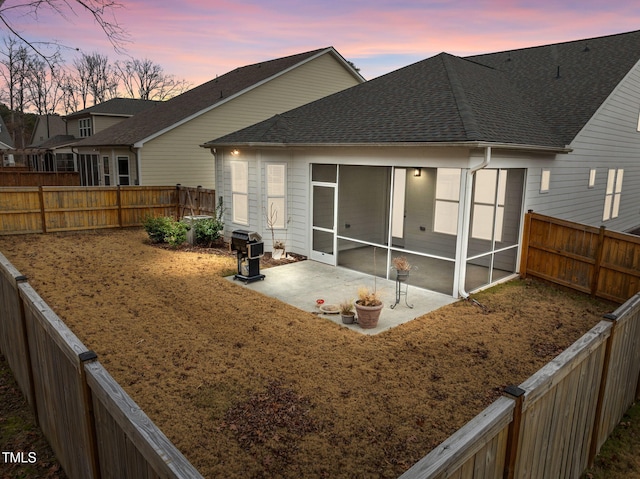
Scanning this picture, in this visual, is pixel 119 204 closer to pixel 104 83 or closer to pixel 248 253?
pixel 248 253

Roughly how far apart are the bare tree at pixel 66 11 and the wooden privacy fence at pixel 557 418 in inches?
488

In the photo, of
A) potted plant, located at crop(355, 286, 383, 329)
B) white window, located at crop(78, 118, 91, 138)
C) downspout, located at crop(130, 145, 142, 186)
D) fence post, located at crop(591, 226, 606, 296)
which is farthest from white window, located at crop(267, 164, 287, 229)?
white window, located at crop(78, 118, 91, 138)

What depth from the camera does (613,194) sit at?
1543cm

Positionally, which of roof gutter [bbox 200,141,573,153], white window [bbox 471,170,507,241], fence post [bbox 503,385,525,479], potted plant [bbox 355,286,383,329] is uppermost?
roof gutter [bbox 200,141,573,153]

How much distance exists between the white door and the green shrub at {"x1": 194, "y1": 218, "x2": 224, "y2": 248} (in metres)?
3.41

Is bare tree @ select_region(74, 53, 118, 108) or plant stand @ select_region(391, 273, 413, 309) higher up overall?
bare tree @ select_region(74, 53, 118, 108)

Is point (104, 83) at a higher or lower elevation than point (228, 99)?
higher

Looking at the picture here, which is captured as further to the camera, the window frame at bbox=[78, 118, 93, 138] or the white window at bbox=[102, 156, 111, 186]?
the window frame at bbox=[78, 118, 93, 138]

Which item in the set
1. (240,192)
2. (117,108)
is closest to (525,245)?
(240,192)

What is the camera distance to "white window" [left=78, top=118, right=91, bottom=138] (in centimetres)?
2723

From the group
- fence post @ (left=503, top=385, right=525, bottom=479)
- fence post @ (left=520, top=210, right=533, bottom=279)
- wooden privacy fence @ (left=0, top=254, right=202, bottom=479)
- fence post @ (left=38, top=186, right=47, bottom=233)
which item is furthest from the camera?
fence post @ (left=38, top=186, right=47, bottom=233)

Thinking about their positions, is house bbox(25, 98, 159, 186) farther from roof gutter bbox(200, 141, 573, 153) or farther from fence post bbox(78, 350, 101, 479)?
fence post bbox(78, 350, 101, 479)

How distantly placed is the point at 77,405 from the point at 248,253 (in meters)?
6.80

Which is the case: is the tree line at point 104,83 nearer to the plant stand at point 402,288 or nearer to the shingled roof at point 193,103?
the shingled roof at point 193,103
